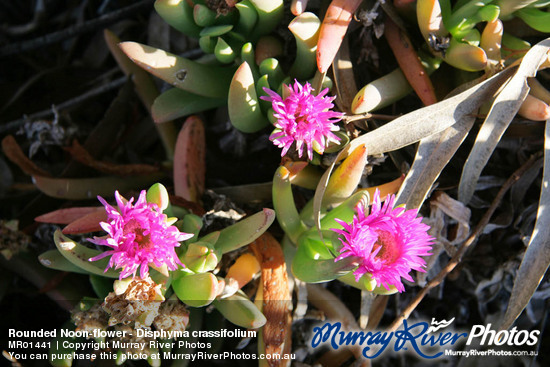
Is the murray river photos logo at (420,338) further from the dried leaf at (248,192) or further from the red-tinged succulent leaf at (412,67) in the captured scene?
the red-tinged succulent leaf at (412,67)

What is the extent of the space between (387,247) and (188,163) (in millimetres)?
469

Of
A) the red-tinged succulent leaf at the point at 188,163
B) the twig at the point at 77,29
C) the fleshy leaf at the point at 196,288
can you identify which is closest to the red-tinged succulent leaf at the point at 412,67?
the red-tinged succulent leaf at the point at 188,163

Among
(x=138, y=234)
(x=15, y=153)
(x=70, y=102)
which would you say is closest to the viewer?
(x=138, y=234)

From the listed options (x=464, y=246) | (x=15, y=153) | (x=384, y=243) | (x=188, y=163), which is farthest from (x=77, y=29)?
(x=464, y=246)

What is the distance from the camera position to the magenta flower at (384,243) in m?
0.73

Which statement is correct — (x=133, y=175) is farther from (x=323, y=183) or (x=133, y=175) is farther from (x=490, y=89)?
(x=490, y=89)

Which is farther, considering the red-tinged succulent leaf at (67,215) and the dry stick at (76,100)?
the dry stick at (76,100)

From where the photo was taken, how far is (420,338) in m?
1.10

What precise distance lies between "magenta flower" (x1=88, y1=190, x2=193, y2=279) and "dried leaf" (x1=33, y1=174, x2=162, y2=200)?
0.38 metres

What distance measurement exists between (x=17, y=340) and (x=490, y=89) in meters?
1.22

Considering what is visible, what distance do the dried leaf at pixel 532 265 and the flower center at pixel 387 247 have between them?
1.13 ft

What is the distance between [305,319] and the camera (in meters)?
1.08

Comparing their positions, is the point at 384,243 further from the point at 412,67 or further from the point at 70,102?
the point at 70,102

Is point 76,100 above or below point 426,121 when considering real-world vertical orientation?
below
